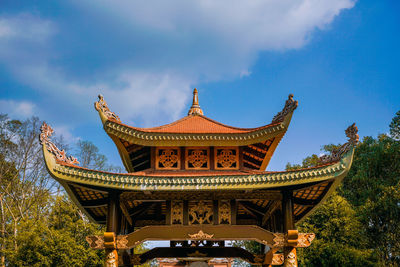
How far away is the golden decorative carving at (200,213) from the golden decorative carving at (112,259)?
7.55 feet

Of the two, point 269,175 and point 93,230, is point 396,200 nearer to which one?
point 269,175

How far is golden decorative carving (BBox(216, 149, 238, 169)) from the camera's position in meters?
12.9

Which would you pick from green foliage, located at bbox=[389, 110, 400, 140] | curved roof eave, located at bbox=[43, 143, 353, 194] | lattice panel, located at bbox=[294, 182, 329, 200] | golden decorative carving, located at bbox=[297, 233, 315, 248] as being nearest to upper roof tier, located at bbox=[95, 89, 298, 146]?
curved roof eave, located at bbox=[43, 143, 353, 194]

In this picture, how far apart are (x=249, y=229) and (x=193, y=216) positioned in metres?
1.66

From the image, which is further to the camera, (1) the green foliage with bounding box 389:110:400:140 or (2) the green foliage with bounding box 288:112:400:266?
(1) the green foliage with bounding box 389:110:400:140

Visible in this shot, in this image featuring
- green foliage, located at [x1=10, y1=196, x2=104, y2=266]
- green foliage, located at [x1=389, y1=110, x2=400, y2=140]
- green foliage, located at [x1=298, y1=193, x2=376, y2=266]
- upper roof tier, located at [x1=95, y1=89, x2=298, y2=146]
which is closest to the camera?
upper roof tier, located at [x1=95, y1=89, x2=298, y2=146]

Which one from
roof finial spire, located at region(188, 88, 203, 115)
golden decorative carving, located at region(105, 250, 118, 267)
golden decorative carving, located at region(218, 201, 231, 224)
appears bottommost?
golden decorative carving, located at region(105, 250, 118, 267)

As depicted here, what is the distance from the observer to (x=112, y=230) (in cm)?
1166

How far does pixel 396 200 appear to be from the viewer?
25297mm

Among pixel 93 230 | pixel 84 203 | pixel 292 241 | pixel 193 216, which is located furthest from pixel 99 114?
pixel 93 230

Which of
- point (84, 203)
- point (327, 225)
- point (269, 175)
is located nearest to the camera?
point (269, 175)

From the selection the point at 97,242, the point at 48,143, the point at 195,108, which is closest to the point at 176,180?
the point at 97,242

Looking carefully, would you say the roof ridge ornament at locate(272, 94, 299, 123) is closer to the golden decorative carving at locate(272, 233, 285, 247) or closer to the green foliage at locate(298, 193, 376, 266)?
the golden decorative carving at locate(272, 233, 285, 247)

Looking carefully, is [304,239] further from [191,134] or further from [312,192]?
[191,134]
